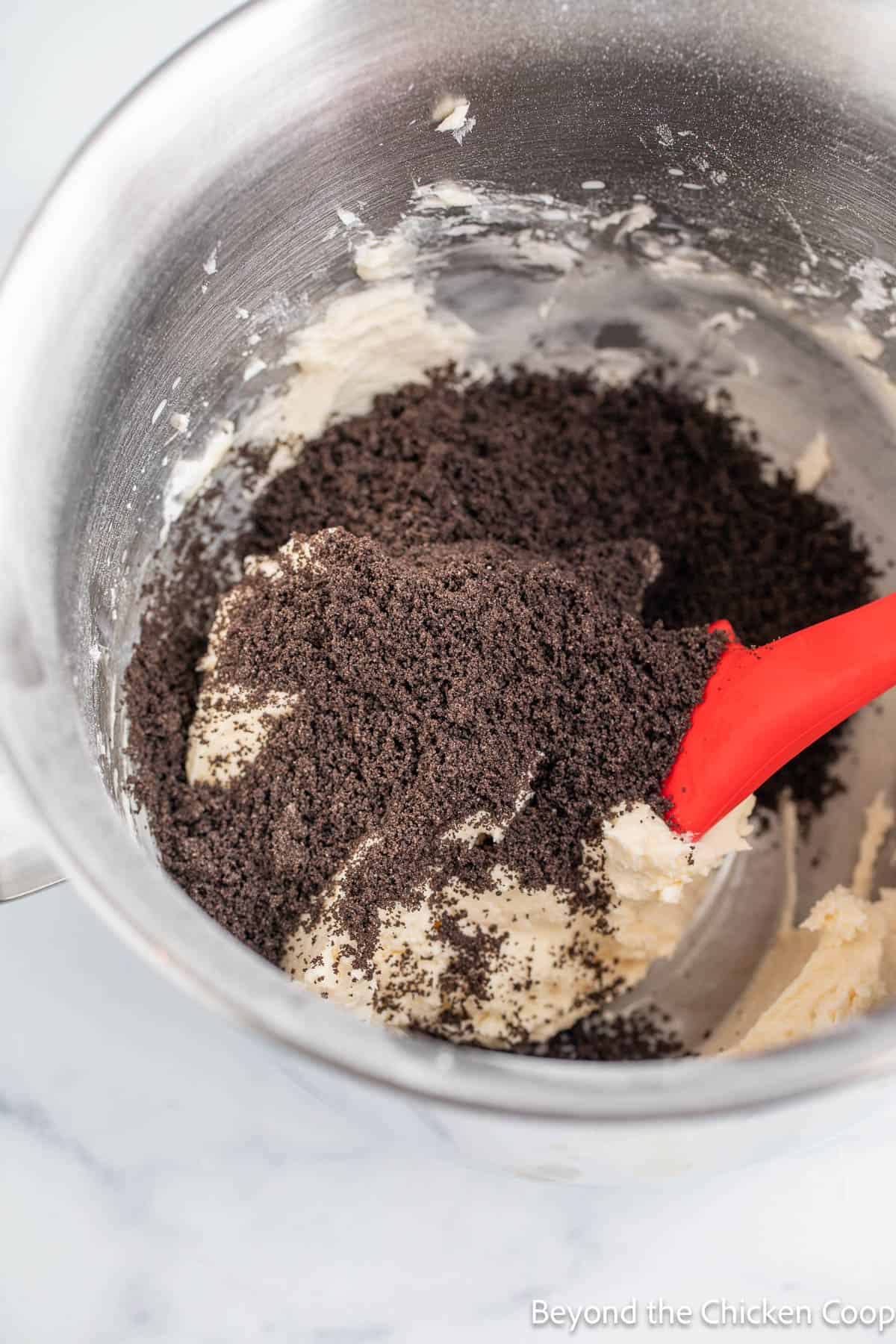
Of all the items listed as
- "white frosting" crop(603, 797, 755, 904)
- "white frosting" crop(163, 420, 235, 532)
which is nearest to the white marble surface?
"white frosting" crop(603, 797, 755, 904)

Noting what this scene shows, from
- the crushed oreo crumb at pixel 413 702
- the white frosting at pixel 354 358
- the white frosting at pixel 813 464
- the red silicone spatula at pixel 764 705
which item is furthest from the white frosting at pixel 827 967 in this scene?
the white frosting at pixel 354 358

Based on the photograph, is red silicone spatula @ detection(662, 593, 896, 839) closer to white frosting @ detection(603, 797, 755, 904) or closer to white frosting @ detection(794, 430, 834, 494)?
white frosting @ detection(603, 797, 755, 904)

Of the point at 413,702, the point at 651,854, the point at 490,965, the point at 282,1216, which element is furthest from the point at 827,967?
the point at 282,1216

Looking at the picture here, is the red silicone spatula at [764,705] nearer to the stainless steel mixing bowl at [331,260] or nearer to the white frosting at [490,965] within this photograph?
the white frosting at [490,965]

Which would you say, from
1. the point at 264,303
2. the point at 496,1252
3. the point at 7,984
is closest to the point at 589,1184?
the point at 496,1252

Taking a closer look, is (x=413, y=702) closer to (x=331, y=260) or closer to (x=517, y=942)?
(x=517, y=942)
